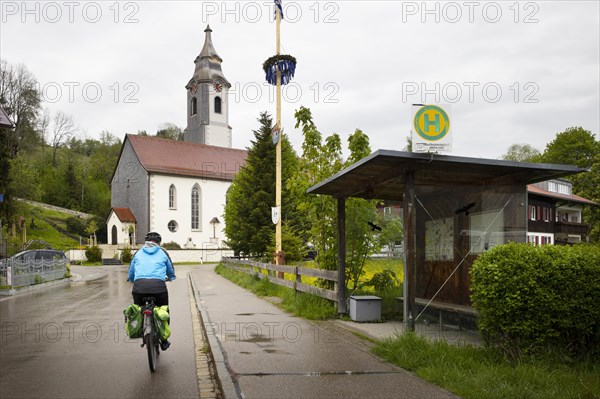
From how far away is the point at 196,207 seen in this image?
67.7 meters

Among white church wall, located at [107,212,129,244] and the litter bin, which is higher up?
white church wall, located at [107,212,129,244]

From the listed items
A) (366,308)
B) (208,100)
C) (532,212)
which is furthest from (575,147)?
(366,308)

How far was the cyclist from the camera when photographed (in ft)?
25.7

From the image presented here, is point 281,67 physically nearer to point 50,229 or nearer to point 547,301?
point 547,301

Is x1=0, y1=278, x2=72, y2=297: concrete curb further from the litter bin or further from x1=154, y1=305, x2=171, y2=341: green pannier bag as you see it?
x1=154, y1=305, x2=171, y2=341: green pannier bag

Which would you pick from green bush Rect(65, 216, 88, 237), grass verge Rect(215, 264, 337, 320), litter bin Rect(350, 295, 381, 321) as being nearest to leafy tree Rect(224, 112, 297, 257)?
grass verge Rect(215, 264, 337, 320)

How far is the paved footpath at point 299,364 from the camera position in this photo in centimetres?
592

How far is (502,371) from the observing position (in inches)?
241

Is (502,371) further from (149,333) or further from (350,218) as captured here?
(350,218)

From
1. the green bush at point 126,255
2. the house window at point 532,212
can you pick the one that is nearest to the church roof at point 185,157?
the green bush at point 126,255

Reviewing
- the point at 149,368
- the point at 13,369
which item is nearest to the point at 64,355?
the point at 13,369

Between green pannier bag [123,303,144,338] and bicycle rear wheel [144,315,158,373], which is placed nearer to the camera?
bicycle rear wheel [144,315,158,373]

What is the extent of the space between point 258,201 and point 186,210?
3247cm

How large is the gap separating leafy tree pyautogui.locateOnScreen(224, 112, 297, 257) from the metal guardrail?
11.4 m
